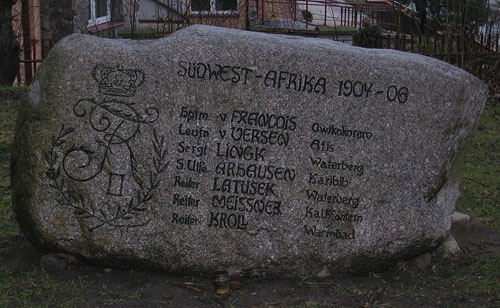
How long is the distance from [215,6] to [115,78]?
251 inches

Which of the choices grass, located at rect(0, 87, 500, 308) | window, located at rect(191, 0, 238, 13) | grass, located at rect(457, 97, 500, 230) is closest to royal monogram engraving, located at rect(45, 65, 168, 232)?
grass, located at rect(0, 87, 500, 308)

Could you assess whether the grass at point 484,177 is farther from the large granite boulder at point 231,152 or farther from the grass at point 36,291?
the grass at point 36,291

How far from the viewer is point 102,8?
1416 cm

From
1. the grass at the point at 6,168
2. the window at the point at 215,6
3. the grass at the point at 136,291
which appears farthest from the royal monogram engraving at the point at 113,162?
the window at the point at 215,6

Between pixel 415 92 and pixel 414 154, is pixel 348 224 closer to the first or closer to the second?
pixel 414 154

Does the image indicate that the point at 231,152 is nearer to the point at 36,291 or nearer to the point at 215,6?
the point at 36,291

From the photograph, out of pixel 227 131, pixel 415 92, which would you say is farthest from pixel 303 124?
pixel 415 92

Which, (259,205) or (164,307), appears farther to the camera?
(259,205)

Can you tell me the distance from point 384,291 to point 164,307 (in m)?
1.23

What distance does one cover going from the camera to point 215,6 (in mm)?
10062

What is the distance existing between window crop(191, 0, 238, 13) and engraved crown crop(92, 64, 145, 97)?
6.20 metres

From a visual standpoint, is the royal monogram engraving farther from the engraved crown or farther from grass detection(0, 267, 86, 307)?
grass detection(0, 267, 86, 307)

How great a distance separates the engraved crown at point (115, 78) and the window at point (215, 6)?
6197 millimetres

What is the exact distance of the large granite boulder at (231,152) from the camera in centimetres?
391
